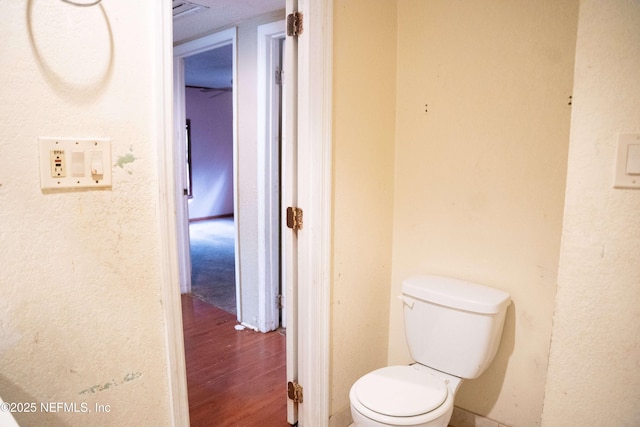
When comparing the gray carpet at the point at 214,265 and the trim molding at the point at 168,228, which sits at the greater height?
the trim molding at the point at 168,228

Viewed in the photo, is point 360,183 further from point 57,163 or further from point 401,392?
point 57,163

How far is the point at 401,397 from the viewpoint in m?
1.47

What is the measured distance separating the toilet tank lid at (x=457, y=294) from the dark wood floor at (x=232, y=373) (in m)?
0.95

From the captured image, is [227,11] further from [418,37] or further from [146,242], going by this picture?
[146,242]

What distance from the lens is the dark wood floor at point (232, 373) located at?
206 cm

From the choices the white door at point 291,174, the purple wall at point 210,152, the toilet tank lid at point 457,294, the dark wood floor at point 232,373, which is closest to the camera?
the toilet tank lid at point 457,294

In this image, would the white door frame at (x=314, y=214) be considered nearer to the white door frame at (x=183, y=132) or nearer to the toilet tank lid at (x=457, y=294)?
the toilet tank lid at (x=457, y=294)

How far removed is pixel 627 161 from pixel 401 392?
3.43ft

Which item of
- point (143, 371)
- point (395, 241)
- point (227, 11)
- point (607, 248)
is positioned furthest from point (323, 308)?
point (227, 11)

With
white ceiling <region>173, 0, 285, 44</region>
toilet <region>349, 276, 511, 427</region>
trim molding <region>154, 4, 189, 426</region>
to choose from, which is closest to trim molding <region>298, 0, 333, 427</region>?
toilet <region>349, 276, 511, 427</region>

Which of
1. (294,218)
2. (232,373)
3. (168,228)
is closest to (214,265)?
(232,373)

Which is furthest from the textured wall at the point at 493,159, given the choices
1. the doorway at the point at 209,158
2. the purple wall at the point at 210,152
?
the purple wall at the point at 210,152

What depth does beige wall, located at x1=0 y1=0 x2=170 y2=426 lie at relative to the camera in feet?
3.13

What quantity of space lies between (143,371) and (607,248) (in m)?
1.33
